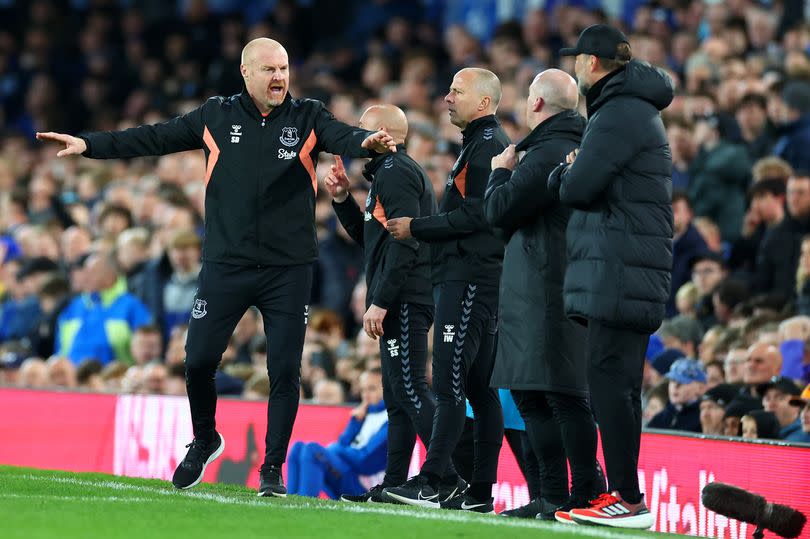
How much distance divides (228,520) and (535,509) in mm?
1717

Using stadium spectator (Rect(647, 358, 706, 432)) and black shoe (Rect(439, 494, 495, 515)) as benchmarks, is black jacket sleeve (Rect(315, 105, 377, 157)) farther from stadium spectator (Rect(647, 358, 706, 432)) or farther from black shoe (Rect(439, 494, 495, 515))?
stadium spectator (Rect(647, 358, 706, 432))

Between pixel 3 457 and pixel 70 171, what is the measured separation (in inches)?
328

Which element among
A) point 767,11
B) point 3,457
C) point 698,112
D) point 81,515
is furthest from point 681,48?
point 81,515

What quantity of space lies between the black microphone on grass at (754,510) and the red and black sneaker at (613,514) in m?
0.33

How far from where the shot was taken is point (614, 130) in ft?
23.2

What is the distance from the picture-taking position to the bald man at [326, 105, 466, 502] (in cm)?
838

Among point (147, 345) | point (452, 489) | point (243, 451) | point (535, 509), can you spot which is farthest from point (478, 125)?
point (147, 345)

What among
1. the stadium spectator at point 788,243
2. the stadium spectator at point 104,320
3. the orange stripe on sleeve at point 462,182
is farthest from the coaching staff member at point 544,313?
the stadium spectator at point 104,320

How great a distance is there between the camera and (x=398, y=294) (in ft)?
27.7

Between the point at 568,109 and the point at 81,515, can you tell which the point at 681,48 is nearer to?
the point at 568,109

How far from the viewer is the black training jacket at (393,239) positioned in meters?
8.40

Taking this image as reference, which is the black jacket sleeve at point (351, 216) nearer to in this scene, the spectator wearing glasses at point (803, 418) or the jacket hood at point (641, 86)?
the jacket hood at point (641, 86)

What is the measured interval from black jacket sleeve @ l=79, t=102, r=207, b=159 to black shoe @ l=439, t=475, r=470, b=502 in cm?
222

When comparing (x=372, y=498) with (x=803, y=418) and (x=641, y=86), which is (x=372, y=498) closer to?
(x=803, y=418)
